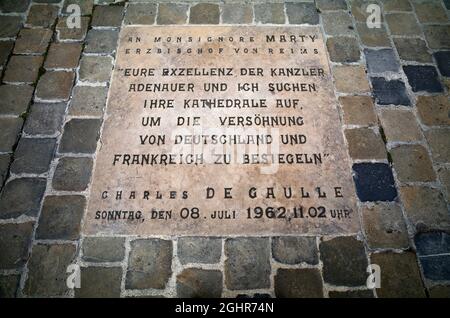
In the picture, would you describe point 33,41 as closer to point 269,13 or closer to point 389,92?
point 269,13

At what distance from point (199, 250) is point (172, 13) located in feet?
7.36

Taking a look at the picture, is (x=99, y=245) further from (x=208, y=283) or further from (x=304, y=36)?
(x=304, y=36)

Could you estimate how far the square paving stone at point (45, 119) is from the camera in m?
2.60

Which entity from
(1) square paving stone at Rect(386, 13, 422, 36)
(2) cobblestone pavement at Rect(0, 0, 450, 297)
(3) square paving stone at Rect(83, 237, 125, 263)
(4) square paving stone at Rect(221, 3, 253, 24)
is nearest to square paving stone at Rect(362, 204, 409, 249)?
(2) cobblestone pavement at Rect(0, 0, 450, 297)

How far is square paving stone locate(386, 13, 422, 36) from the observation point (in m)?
3.12

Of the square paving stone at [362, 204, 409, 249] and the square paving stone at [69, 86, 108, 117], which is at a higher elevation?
the square paving stone at [69, 86, 108, 117]

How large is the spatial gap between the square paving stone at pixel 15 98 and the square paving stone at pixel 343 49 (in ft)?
8.48

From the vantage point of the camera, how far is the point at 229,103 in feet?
8.70

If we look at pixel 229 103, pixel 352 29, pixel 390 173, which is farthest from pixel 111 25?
pixel 390 173

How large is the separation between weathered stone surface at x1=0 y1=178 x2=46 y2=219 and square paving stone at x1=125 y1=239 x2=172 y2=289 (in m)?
0.78

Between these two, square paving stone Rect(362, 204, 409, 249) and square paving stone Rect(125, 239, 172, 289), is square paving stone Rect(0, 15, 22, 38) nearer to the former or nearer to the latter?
square paving stone Rect(125, 239, 172, 289)

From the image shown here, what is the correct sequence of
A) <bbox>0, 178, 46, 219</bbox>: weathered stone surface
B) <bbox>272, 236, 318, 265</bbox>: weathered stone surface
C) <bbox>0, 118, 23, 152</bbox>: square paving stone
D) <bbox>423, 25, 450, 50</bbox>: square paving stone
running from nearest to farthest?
<bbox>272, 236, 318, 265</bbox>: weathered stone surface, <bbox>0, 178, 46, 219</bbox>: weathered stone surface, <bbox>0, 118, 23, 152</bbox>: square paving stone, <bbox>423, 25, 450, 50</bbox>: square paving stone

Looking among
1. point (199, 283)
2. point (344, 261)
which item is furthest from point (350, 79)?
point (199, 283)
